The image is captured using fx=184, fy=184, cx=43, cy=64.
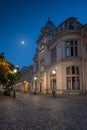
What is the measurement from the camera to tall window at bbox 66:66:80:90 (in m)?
40.0

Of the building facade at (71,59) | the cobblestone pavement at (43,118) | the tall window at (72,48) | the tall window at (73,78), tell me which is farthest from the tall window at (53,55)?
the cobblestone pavement at (43,118)

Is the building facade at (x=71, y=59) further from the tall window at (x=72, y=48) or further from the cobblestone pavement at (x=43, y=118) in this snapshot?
the cobblestone pavement at (x=43, y=118)

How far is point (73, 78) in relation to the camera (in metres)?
40.6

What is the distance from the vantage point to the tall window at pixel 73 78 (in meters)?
40.0

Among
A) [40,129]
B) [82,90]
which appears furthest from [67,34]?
[40,129]

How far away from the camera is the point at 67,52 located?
139 ft

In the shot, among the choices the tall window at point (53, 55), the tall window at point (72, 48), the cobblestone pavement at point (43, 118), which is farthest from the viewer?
the tall window at point (53, 55)

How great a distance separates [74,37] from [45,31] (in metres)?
14.8

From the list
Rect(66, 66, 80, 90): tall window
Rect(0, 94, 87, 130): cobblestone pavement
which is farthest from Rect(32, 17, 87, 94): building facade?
Rect(0, 94, 87, 130): cobblestone pavement

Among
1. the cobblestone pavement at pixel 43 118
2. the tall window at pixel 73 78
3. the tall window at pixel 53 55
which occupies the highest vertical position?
the tall window at pixel 53 55

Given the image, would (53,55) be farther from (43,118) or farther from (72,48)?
(43,118)

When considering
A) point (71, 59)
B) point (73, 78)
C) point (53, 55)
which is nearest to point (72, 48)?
point (71, 59)

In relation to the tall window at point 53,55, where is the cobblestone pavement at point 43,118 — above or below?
below

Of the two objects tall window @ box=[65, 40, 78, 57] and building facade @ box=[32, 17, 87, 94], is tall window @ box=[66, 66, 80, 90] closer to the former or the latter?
building facade @ box=[32, 17, 87, 94]
